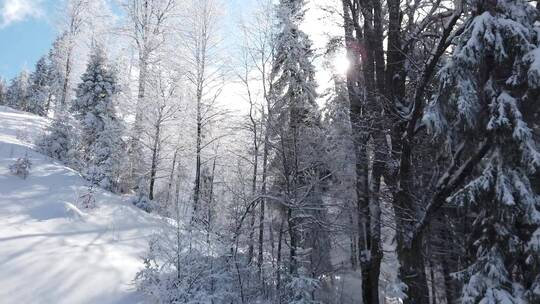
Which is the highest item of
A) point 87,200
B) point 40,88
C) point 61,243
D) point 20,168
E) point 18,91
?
point 18,91

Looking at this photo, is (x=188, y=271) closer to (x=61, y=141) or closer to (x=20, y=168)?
(x=20, y=168)

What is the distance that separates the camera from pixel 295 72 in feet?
56.5

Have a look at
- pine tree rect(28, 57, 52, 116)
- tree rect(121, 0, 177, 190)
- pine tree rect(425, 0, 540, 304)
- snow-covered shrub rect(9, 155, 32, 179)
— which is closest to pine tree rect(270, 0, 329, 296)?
pine tree rect(425, 0, 540, 304)

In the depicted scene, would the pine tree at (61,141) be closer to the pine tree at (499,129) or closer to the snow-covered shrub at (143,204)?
the snow-covered shrub at (143,204)

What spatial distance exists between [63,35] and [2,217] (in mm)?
27564

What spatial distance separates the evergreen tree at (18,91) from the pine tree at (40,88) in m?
1.17

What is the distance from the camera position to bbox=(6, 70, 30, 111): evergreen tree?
171ft

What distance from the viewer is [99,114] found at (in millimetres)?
21234

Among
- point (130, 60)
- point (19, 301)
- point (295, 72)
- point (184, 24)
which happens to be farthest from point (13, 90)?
point (19, 301)

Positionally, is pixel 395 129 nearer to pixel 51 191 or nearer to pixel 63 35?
pixel 51 191

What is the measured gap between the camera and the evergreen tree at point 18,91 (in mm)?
52062

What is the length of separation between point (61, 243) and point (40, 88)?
48339 mm

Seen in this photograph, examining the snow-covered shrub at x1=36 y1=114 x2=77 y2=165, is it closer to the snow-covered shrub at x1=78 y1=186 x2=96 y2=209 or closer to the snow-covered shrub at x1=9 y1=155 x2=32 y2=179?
the snow-covered shrub at x1=9 y1=155 x2=32 y2=179

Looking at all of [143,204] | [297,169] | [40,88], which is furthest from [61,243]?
[40,88]
